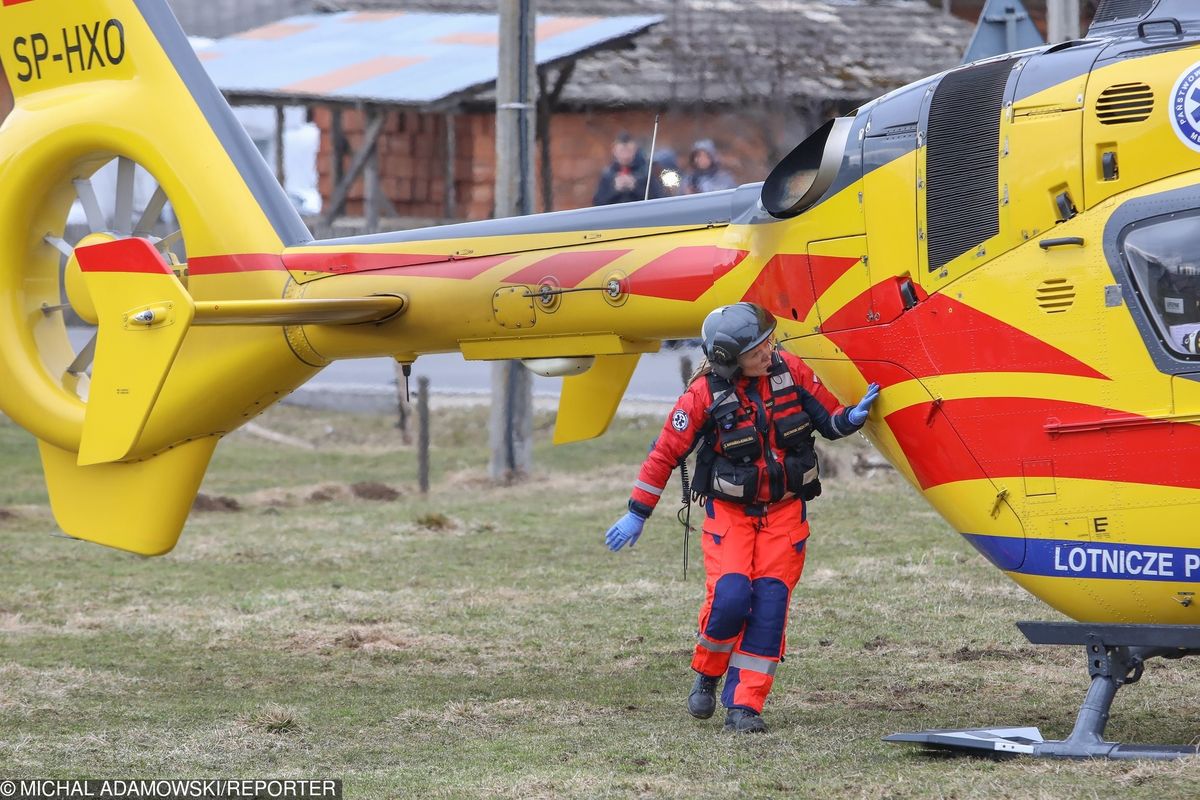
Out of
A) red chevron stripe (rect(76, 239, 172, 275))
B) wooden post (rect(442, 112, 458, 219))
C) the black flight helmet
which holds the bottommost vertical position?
wooden post (rect(442, 112, 458, 219))

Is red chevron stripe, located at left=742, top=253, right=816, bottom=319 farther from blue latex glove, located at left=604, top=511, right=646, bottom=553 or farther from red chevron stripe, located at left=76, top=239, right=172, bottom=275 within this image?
red chevron stripe, located at left=76, top=239, right=172, bottom=275

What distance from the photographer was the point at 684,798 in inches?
218

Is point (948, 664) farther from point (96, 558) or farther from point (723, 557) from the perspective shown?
point (96, 558)

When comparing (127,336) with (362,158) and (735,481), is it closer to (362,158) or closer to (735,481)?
(735,481)

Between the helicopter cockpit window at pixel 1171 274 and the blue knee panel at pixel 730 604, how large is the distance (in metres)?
1.97

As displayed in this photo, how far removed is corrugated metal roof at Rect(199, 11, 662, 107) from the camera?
1928cm

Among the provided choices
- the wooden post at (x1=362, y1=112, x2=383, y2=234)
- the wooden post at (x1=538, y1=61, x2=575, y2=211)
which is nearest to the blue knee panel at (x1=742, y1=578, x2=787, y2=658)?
the wooden post at (x1=538, y1=61, x2=575, y2=211)

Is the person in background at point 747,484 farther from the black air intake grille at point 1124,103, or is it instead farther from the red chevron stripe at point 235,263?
the red chevron stripe at point 235,263

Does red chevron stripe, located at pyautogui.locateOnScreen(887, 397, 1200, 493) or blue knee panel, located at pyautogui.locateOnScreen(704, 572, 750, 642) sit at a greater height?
red chevron stripe, located at pyautogui.locateOnScreen(887, 397, 1200, 493)

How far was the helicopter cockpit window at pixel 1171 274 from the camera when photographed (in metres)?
5.62

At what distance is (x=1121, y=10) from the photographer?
6332mm

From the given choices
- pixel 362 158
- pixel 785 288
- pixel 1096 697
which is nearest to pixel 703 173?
pixel 362 158

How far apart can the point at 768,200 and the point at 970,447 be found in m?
1.34

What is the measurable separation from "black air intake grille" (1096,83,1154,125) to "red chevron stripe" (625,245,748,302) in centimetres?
166
